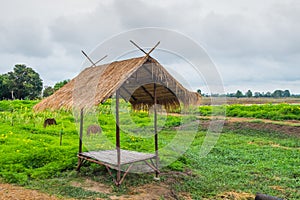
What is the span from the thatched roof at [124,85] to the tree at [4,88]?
18.8 metres

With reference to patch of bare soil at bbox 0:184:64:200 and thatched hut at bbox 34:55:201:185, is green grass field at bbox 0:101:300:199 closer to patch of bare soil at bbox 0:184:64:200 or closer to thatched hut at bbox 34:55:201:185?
patch of bare soil at bbox 0:184:64:200

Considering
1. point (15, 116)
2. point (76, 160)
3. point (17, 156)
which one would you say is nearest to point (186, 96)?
point (76, 160)

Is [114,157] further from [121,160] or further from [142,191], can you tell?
[142,191]

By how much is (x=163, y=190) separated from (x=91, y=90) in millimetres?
1966

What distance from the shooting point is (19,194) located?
3980mm

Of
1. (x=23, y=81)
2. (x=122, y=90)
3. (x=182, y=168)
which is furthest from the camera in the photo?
(x=23, y=81)

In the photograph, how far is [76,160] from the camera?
18.6 ft

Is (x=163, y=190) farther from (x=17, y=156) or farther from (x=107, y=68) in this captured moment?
(x=17, y=156)

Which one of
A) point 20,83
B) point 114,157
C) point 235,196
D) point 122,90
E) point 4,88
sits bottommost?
point 235,196

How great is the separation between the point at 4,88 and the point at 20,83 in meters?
1.26

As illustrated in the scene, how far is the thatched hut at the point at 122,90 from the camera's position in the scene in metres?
4.13

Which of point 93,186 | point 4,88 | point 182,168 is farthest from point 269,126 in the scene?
point 4,88

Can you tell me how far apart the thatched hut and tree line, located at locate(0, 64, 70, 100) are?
17.5m

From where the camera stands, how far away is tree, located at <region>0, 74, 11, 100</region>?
21.4m
